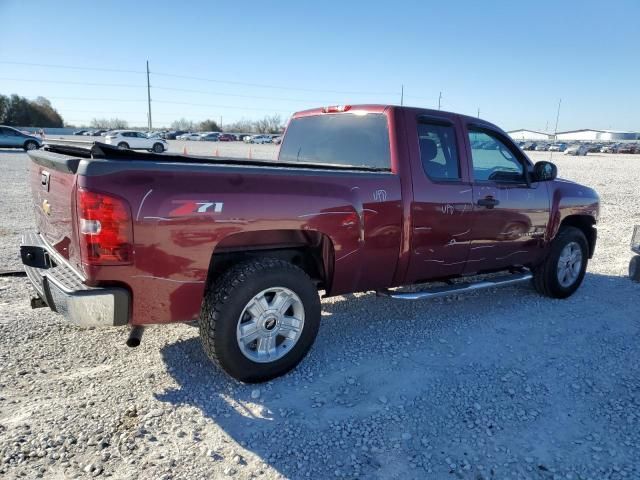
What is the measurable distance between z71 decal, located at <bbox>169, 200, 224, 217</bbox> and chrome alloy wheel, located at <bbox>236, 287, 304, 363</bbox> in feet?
2.29

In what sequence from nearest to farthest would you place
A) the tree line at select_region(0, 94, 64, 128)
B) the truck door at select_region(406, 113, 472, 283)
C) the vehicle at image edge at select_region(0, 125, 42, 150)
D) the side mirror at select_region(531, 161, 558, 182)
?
the truck door at select_region(406, 113, 472, 283) < the side mirror at select_region(531, 161, 558, 182) < the vehicle at image edge at select_region(0, 125, 42, 150) < the tree line at select_region(0, 94, 64, 128)

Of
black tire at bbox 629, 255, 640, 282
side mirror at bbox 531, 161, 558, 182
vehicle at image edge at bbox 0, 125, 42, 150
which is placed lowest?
black tire at bbox 629, 255, 640, 282

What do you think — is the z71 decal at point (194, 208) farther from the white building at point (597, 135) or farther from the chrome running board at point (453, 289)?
the white building at point (597, 135)

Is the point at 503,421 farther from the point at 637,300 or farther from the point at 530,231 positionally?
the point at 637,300

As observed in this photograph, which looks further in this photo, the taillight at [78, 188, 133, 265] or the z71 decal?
the z71 decal

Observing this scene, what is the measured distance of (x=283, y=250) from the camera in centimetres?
372

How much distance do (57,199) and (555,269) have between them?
16.5ft

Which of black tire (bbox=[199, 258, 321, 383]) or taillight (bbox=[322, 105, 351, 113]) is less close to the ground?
taillight (bbox=[322, 105, 351, 113])

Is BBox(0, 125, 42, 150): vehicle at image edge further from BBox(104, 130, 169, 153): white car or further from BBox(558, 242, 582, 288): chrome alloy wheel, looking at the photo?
BBox(558, 242, 582, 288): chrome alloy wheel

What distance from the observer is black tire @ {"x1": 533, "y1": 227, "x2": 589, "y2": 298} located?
541 centimetres

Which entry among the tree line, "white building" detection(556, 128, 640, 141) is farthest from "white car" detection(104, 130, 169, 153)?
"white building" detection(556, 128, 640, 141)

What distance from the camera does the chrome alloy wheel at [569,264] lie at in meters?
5.54

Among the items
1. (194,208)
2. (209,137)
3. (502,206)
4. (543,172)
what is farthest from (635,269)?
(209,137)

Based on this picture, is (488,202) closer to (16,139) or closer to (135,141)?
(16,139)
